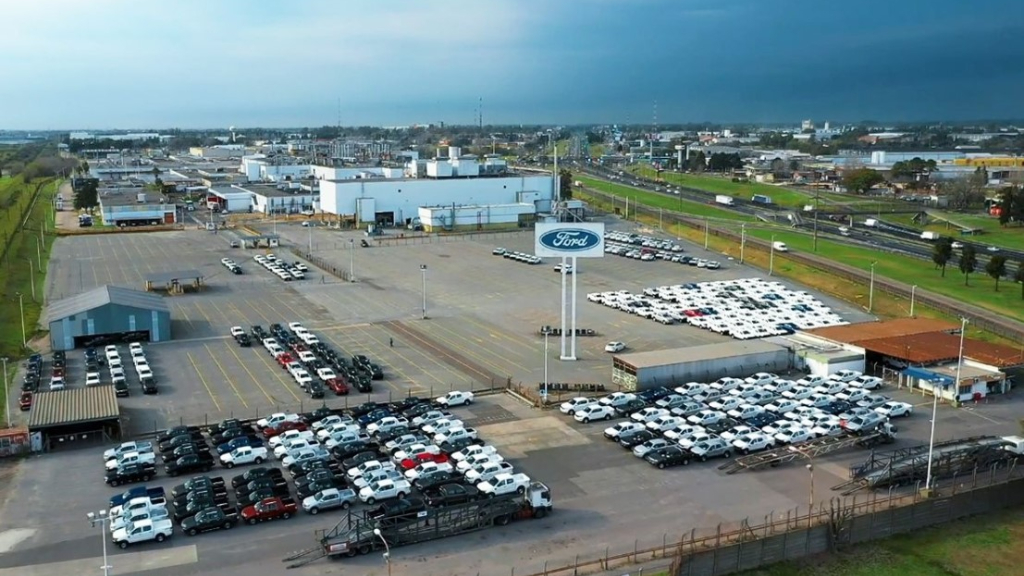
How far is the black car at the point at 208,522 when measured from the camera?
18.0 m

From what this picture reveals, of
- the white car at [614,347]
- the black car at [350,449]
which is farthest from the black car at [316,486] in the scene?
the white car at [614,347]

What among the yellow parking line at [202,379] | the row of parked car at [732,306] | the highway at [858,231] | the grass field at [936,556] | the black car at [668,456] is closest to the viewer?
the grass field at [936,556]

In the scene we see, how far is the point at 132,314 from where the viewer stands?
34531 millimetres

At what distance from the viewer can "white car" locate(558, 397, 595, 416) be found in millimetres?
26031

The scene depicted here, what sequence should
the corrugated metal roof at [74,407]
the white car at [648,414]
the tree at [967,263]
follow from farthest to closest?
1. the tree at [967,263]
2. the white car at [648,414]
3. the corrugated metal roof at [74,407]

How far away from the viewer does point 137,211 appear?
2881 inches

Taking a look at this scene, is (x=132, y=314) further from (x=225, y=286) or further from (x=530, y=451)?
(x=530, y=451)

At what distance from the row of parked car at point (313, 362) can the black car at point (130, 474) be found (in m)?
7.11

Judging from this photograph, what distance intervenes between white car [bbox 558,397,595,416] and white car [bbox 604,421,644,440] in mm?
1879

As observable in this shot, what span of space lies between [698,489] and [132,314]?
24.6 m

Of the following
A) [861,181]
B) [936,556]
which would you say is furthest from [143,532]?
[861,181]

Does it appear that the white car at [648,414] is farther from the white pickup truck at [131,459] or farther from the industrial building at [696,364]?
the white pickup truck at [131,459]

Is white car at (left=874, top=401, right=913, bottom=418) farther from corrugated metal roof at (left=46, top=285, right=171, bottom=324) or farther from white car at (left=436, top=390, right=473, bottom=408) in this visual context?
corrugated metal roof at (left=46, top=285, right=171, bottom=324)

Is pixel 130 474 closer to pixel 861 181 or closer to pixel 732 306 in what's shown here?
pixel 732 306
